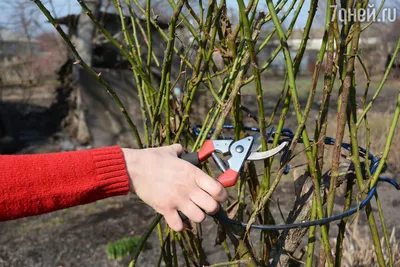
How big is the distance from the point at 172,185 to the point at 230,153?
0.65ft

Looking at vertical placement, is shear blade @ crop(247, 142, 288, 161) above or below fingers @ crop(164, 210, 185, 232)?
→ above

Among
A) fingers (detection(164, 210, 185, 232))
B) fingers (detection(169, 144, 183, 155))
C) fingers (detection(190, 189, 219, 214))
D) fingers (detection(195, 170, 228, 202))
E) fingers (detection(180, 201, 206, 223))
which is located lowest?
fingers (detection(164, 210, 185, 232))

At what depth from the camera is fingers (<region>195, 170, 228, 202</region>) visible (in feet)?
2.92

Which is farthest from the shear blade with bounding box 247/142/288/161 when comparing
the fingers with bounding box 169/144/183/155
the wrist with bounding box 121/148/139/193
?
the wrist with bounding box 121/148/139/193

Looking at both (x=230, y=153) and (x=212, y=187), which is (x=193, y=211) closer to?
(x=212, y=187)

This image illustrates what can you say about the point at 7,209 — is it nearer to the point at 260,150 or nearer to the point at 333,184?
the point at 260,150

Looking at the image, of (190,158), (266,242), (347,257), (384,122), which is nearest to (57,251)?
(347,257)

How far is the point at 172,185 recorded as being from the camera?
0.92 m

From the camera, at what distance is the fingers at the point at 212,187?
891 mm

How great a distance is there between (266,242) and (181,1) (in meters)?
0.68

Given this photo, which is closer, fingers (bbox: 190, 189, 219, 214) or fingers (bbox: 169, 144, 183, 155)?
fingers (bbox: 190, 189, 219, 214)

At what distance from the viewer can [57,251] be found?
12.2 feet

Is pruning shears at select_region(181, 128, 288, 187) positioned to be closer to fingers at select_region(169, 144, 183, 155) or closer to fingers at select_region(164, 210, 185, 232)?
fingers at select_region(169, 144, 183, 155)

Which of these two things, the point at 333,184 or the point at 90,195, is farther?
the point at 333,184
